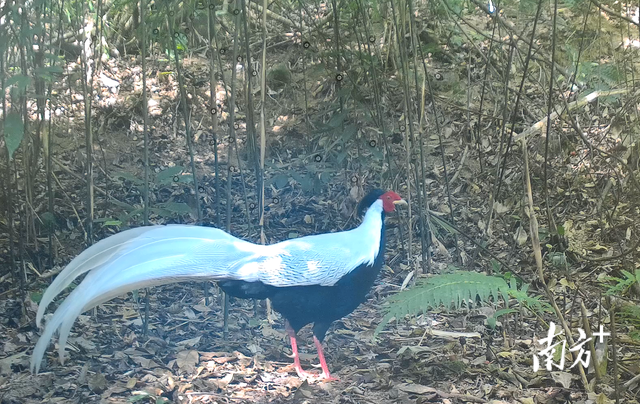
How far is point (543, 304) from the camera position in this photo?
2141 millimetres

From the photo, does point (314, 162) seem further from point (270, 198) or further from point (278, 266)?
point (278, 266)

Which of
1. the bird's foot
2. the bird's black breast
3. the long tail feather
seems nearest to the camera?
the long tail feather

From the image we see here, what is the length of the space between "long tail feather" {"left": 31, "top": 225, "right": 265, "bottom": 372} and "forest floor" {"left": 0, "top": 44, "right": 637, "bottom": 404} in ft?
1.35

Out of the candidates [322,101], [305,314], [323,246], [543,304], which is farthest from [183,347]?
[322,101]

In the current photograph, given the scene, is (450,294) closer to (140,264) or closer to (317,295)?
(317,295)

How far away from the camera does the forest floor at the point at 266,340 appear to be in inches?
86.4

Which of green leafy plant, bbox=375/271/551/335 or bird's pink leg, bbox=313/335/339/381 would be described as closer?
green leafy plant, bbox=375/271/551/335

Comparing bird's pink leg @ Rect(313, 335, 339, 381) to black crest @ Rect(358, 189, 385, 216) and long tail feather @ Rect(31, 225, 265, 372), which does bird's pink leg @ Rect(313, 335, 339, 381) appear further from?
black crest @ Rect(358, 189, 385, 216)

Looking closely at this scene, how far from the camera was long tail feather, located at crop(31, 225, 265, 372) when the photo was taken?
1.92 meters

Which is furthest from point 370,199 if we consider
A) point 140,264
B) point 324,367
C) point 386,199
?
point 140,264

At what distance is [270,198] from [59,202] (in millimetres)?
1142

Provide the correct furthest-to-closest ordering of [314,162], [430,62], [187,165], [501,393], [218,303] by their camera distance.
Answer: [430,62], [187,165], [314,162], [218,303], [501,393]

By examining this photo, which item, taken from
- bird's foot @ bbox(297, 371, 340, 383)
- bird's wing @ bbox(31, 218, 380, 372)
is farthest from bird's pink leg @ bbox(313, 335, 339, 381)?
bird's wing @ bbox(31, 218, 380, 372)

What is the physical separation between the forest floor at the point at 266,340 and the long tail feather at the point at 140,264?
41 cm
